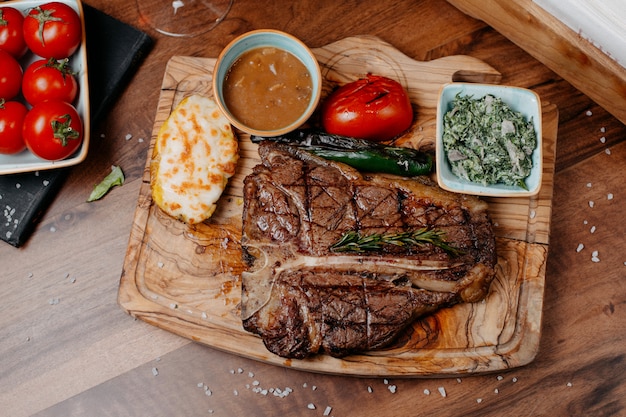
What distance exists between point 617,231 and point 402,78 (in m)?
1.88

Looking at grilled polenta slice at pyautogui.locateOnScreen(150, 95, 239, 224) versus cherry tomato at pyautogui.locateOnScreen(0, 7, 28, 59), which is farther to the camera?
cherry tomato at pyautogui.locateOnScreen(0, 7, 28, 59)

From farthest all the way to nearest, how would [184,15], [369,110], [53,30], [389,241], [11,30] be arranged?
[184,15] → [11,30] → [53,30] → [369,110] → [389,241]

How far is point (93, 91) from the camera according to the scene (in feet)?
14.2

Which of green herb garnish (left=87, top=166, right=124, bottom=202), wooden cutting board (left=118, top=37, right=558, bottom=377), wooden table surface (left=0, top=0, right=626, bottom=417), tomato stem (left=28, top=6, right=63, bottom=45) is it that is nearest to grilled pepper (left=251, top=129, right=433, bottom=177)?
wooden cutting board (left=118, top=37, right=558, bottom=377)

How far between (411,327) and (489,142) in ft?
4.28

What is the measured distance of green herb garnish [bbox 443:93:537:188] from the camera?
3.71 metres

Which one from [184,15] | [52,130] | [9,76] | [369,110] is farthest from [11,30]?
[369,110]

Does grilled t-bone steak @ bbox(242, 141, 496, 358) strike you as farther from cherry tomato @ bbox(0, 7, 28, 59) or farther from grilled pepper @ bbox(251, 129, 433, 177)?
cherry tomato @ bbox(0, 7, 28, 59)

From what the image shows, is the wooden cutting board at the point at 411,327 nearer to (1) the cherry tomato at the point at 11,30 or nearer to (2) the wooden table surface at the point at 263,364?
(2) the wooden table surface at the point at 263,364

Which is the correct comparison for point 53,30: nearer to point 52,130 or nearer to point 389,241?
point 52,130

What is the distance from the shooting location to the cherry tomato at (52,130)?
153 inches

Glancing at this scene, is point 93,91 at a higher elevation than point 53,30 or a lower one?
lower

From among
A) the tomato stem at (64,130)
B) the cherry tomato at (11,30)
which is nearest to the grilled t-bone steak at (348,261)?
the tomato stem at (64,130)

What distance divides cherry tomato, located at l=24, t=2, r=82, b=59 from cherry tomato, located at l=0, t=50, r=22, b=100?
175 millimetres
